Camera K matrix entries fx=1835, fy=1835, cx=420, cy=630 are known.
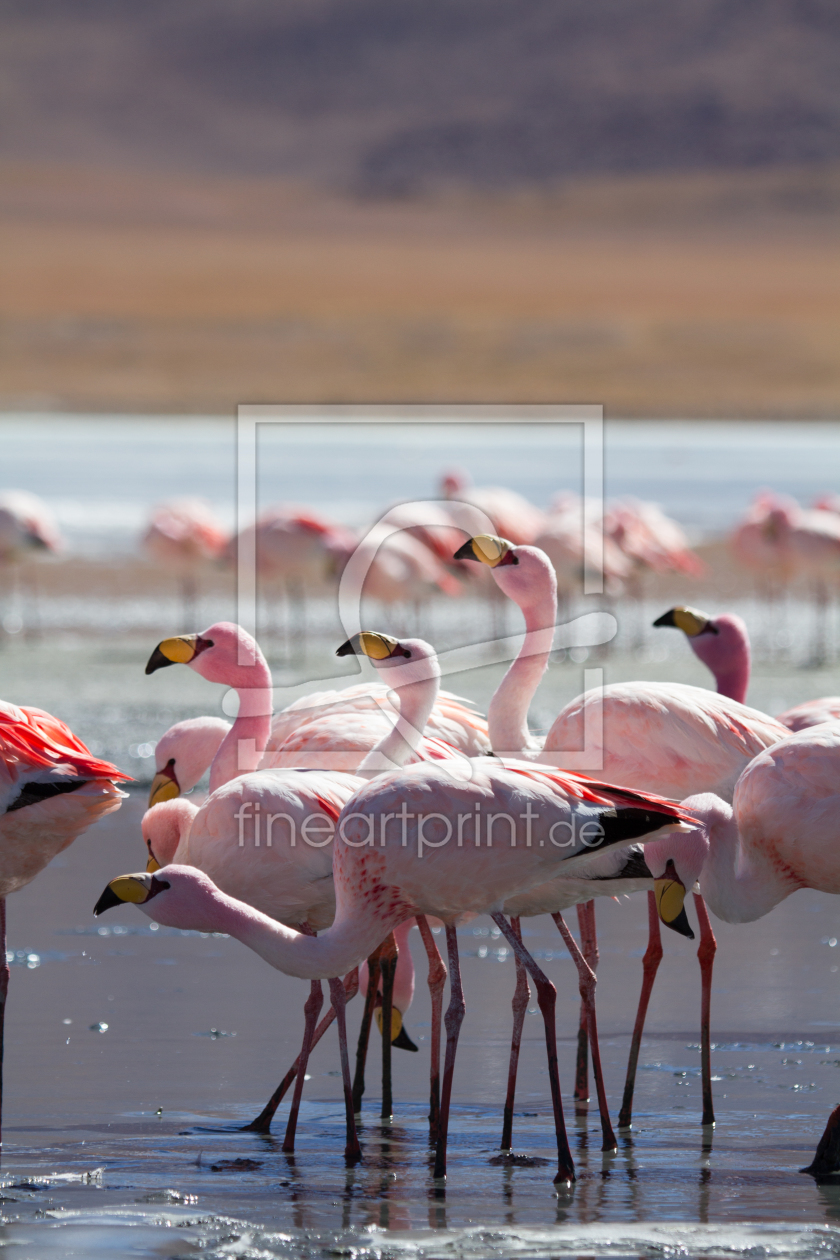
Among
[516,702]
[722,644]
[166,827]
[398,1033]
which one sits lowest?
[398,1033]

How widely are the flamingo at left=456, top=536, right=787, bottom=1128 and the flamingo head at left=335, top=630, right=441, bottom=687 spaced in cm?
40

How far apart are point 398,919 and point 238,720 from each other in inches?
45.6

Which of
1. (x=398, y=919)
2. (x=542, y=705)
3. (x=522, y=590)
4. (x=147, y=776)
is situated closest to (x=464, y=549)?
(x=522, y=590)

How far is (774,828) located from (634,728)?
0.58 metres

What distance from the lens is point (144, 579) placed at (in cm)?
1666

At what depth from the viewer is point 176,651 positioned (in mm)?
4930

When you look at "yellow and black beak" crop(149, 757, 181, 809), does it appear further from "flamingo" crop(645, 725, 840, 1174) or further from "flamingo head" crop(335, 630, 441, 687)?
"flamingo" crop(645, 725, 840, 1174)

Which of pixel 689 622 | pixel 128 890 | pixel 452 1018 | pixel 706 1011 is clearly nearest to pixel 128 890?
pixel 128 890

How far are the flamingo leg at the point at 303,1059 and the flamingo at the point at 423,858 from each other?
14 centimetres

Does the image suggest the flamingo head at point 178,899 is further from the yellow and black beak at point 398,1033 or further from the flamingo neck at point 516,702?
the flamingo neck at point 516,702

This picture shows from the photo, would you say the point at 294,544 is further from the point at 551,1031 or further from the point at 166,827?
the point at 551,1031

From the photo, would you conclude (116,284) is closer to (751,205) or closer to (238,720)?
(751,205)

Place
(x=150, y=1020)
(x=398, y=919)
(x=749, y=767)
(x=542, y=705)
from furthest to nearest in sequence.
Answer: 1. (x=542, y=705)
2. (x=150, y=1020)
3. (x=749, y=767)
4. (x=398, y=919)

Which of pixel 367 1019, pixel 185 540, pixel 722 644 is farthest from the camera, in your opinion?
pixel 185 540
